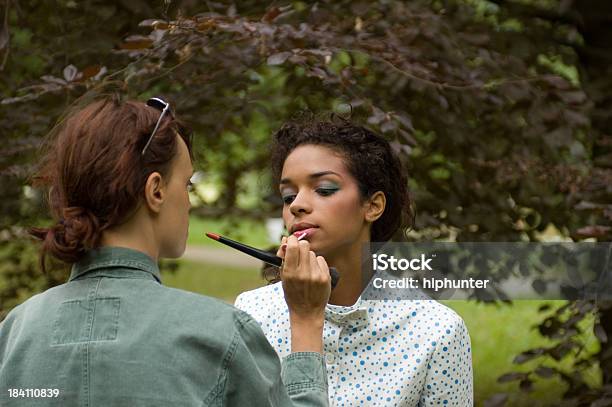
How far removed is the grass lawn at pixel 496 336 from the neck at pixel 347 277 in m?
1.78

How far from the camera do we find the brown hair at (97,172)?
142 centimetres

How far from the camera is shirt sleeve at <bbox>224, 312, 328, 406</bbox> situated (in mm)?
1392

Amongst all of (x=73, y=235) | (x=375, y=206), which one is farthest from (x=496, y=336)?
(x=73, y=235)

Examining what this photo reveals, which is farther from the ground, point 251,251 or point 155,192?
point 155,192

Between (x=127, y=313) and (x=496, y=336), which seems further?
(x=496, y=336)

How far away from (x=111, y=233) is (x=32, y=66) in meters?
2.85

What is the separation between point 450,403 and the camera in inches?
83.9

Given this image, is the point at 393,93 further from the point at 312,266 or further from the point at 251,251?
the point at 312,266

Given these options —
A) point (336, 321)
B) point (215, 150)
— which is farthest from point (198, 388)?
point (215, 150)

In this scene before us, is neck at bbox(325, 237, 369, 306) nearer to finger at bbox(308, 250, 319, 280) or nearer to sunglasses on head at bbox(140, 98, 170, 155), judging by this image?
finger at bbox(308, 250, 319, 280)

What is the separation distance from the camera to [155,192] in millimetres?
1477

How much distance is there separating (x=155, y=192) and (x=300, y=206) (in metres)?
0.80

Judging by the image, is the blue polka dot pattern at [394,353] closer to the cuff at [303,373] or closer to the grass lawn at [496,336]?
the cuff at [303,373]

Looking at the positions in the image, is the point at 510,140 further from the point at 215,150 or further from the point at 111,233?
the point at 111,233
